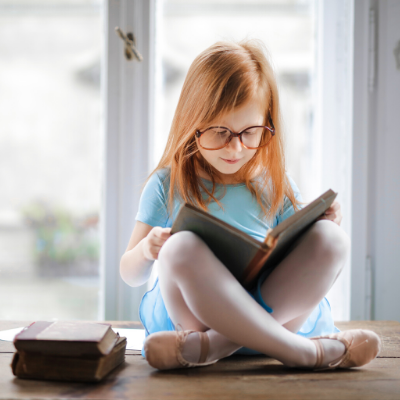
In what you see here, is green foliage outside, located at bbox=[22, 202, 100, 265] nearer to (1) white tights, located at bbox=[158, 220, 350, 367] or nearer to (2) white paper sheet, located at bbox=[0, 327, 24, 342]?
(2) white paper sheet, located at bbox=[0, 327, 24, 342]

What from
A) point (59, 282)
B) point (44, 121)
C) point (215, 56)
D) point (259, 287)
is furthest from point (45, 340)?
point (44, 121)

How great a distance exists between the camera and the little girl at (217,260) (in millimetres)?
746

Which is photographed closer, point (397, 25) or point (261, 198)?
point (261, 198)

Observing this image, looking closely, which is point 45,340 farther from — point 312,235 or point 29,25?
point 29,25

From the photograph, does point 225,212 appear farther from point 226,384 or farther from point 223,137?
point 226,384

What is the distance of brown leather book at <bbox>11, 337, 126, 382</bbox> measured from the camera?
2.35 feet

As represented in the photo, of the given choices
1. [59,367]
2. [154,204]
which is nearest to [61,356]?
[59,367]

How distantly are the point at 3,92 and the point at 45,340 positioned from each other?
1.09 m

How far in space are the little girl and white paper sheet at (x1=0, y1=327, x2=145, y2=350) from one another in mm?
71

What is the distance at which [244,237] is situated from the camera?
70 cm

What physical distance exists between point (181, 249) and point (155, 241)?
11 cm

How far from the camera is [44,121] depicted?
1.48 meters

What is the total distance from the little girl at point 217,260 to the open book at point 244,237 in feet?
0.07

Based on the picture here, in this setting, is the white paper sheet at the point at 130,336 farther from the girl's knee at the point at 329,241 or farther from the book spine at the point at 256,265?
the girl's knee at the point at 329,241
